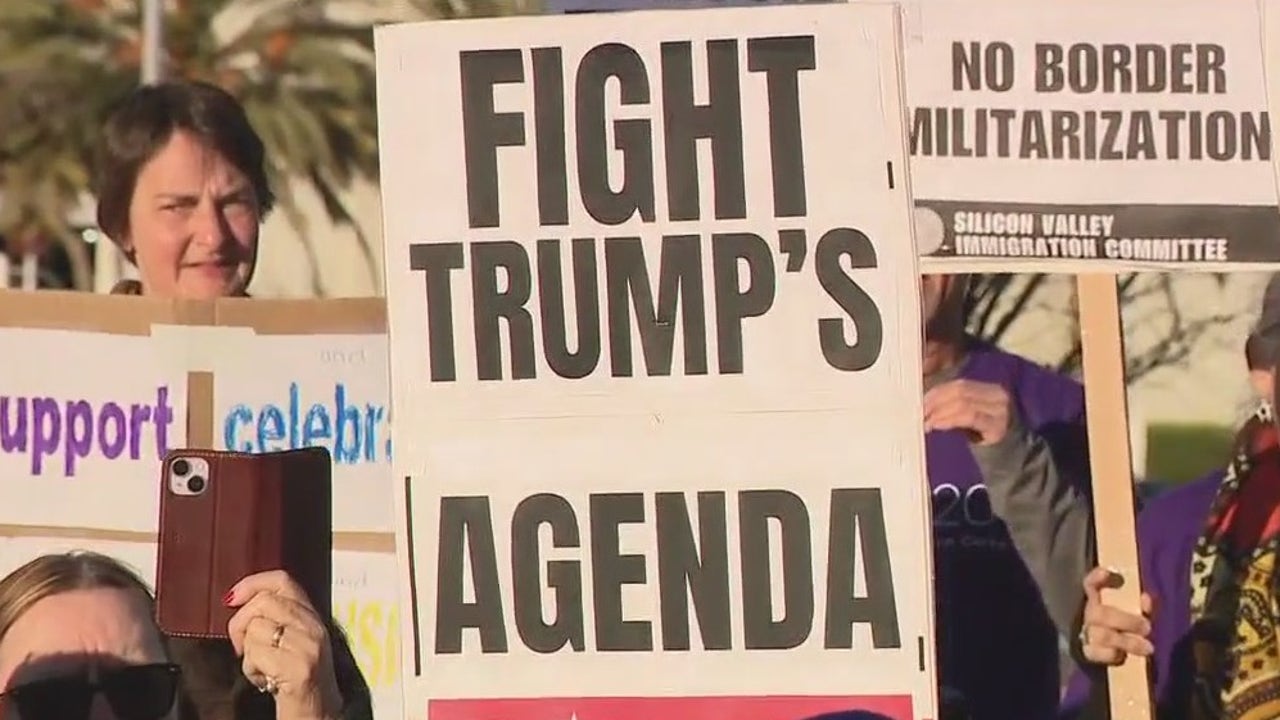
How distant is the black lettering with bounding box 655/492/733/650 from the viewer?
312 centimetres

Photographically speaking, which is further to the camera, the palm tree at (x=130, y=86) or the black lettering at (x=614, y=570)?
the palm tree at (x=130, y=86)

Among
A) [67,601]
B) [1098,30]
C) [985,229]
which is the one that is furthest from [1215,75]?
[67,601]

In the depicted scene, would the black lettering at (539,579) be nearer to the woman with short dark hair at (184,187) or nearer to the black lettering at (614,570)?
the black lettering at (614,570)

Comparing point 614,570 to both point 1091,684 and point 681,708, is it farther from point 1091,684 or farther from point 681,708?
point 1091,684

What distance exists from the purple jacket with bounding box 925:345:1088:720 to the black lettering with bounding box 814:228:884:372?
A: 0.43 meters

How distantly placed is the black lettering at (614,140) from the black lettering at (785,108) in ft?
0.68

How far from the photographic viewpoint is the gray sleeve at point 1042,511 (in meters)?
3.42

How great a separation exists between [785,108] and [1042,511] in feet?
3.03

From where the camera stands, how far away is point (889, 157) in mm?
3146

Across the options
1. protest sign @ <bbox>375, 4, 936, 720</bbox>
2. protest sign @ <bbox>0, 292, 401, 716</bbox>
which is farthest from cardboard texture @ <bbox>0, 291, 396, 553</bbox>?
protest sign @ <bbox>375, 4, 936, 720</bbox>

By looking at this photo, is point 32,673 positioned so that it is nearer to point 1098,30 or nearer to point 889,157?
point 889,157

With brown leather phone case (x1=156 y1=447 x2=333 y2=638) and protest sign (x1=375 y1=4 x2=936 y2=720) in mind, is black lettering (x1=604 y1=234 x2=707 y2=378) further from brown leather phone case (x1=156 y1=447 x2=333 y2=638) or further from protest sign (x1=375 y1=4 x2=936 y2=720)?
brown leather phone case (x1=156 y1=447 x2=333 y2=638)

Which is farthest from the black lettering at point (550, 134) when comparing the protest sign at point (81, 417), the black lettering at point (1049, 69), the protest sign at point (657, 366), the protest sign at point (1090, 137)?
the black lettering at point (1049, 69)

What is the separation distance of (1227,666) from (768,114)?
1371 millimetres
